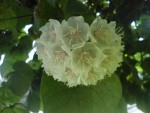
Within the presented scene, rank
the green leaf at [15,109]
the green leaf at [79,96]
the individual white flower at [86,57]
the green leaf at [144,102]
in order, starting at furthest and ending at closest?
1. the green leaf at [144,102]
2. the green leaf at [15,109]
3. the green leaf at [79,96]
4. the individual white flower at [86,57]

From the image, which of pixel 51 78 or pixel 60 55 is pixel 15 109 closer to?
pixel 51 78

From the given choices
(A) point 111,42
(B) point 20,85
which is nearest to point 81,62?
(A) point 111,42

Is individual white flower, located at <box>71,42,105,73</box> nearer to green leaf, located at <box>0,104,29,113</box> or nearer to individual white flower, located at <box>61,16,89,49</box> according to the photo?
individual white flower, located at <box>61,16,89,49</box>

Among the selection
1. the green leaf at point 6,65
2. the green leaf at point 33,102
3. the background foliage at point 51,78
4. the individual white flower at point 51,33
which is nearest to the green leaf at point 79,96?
the background foliage at point 51,78

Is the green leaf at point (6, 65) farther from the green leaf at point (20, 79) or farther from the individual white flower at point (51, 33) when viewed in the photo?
the individual white flower at point (51, 33)

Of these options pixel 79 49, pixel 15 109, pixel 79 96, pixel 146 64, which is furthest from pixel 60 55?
pixel 146 64

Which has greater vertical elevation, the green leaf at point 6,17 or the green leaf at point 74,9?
the green leaf at point 6,17

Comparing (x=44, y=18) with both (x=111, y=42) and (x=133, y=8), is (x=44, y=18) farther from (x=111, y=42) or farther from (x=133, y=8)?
(x=133, y=8)

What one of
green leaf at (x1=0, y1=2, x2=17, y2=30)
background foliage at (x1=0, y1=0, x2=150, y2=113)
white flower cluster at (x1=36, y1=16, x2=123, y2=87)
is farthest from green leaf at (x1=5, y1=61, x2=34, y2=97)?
white flower cluster at (x1=36, y1=16, x2=123, y2=87)
